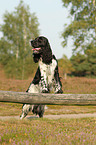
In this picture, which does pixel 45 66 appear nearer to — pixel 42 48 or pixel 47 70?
pixel 47 70

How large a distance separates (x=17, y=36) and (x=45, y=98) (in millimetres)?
24963

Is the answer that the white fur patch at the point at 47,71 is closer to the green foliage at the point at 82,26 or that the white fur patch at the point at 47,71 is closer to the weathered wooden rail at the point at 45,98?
the weathered wooden rail at the point at 45,98

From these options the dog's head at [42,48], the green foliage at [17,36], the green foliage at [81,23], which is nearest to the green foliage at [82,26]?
the green foliage at [81,23]

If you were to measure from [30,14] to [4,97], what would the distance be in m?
26.0

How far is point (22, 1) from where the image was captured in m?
28.5

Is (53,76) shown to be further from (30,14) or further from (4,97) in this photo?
(30,14)

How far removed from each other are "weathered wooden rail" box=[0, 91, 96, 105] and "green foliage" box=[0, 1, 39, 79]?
77.1 feet

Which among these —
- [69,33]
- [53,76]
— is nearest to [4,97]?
[53,76]

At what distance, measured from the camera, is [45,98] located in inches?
162

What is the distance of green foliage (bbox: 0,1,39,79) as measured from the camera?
2777 cm

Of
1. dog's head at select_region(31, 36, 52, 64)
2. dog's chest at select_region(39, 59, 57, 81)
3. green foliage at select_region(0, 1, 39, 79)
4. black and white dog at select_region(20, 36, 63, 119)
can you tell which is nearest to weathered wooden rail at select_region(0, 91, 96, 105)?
black and white dog at select_region(20, 36, 63, 119)

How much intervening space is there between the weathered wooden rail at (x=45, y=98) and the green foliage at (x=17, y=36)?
23.5 meters

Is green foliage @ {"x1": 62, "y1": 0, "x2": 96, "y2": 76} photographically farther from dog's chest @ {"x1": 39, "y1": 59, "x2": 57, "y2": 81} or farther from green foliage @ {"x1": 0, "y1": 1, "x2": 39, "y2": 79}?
dog's chest @ {"x1": 39, "y1": 59, "x2": 57, "y2": 81}

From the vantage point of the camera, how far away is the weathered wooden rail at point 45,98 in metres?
3.91
